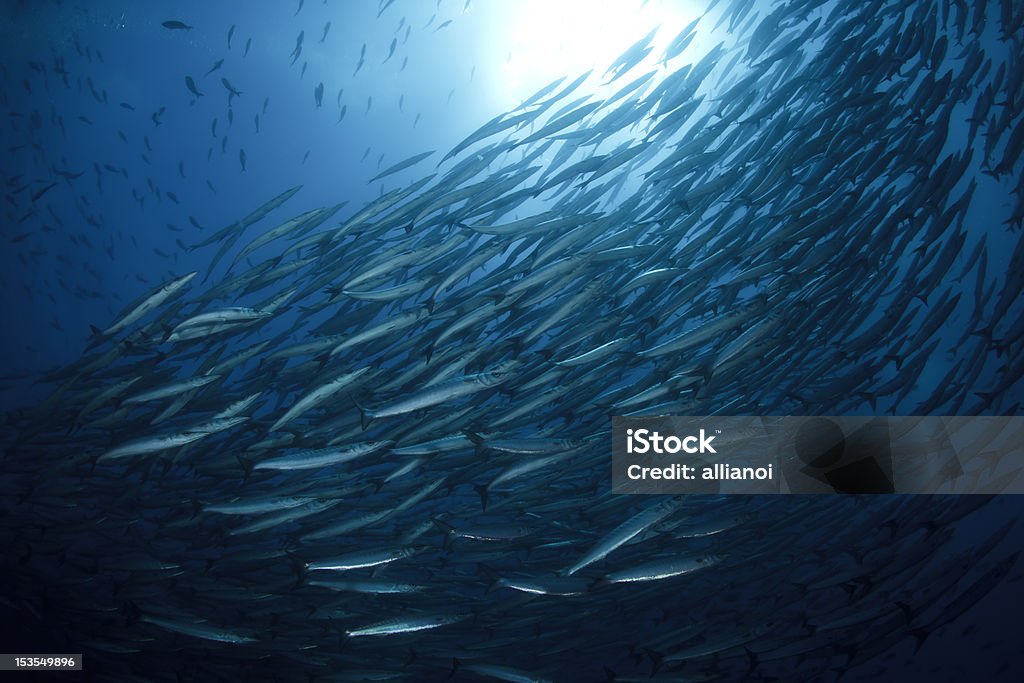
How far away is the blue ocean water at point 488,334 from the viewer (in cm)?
519

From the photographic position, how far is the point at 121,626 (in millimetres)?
6199

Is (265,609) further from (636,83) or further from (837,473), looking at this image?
(636,83)

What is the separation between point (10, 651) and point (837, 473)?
34.3 ft

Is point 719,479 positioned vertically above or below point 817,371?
below

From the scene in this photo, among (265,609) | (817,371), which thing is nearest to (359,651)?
(265,609)

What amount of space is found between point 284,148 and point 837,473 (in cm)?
1204

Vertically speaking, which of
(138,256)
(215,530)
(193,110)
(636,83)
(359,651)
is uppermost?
(193,110)

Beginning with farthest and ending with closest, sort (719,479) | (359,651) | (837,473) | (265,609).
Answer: (359,651) → (265,609) → (837,473) → (719,479)

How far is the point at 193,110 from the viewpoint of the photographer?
11945mm

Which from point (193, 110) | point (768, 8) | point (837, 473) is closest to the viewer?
point (837, 473)

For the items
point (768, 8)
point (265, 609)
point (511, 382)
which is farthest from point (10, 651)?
point (768, 8)

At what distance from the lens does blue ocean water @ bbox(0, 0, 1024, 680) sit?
17.0 ft

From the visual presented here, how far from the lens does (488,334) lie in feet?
16.7

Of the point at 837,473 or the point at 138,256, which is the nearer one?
the point at 837,473
